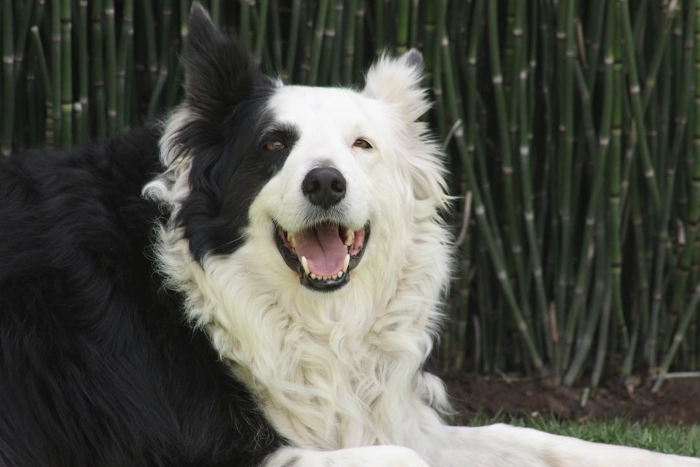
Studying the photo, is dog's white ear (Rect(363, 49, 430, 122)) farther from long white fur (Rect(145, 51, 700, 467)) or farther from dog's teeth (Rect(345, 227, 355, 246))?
dog's teeth (Rect(345, 227, 355, 246))

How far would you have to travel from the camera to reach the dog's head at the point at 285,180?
3371 mm

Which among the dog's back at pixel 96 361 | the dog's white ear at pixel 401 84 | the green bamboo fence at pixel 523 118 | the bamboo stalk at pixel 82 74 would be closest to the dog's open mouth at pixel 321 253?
the dog's back at pixel 96 361

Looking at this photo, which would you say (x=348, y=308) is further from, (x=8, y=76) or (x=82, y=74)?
(x=8, y=76)

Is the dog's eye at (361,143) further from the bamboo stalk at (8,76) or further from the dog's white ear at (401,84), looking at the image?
the bamboo stalk at (8,76)

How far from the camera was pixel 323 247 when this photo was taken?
346 centimetres

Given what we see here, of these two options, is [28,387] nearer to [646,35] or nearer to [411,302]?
[411,302]

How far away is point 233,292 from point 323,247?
0.36 metres

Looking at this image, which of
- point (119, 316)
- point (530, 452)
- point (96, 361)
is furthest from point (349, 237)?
point (530, 452)

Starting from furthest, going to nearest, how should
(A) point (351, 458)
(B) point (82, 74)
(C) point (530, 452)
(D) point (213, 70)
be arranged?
(B) point (82, 74)
(C) point (530, 452)
(D) point (213, 70)
(A) point (351, 458)

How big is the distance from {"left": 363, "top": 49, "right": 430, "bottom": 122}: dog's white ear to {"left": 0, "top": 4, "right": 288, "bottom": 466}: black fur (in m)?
0.55

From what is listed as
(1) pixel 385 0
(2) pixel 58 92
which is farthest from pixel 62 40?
(1) pixel 385 0

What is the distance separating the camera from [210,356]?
3447 mm

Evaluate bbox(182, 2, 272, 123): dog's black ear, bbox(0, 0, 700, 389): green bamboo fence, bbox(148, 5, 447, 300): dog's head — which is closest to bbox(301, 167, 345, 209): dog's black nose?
bbox(148, 5, 447, 300): dog's head

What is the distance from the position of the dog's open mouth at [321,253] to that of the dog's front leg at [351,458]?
0.56 metres
